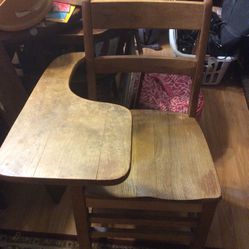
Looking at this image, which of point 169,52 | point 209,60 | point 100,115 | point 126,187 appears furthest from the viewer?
point 169,52

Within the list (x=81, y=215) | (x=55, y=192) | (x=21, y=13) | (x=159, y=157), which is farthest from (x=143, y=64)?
(x=55, y=192)

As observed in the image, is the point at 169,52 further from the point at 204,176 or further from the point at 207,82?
the point at 204,176

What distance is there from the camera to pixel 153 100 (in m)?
1.52

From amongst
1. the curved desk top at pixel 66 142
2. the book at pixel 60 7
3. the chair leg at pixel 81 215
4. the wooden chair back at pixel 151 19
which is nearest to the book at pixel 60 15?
the book at pixel 60 7

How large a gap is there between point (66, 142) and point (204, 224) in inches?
22.5

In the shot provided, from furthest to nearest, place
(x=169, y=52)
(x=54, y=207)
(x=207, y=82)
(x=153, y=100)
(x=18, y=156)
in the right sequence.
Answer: (x=169, y=52) → (x=207, y=82) → (x=153, y=100) → (x=54, y=207) → (x=18, y=156)

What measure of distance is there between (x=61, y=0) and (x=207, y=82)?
50.7 inches

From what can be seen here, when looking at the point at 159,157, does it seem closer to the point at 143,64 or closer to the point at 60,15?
the point at 143,64

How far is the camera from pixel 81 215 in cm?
96

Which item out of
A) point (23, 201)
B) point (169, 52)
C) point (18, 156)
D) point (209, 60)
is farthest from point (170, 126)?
point (169, 52)

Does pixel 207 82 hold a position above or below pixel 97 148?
below

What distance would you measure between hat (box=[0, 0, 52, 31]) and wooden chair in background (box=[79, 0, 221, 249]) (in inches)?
9.4

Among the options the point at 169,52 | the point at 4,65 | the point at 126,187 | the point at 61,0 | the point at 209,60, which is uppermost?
the point at 61,0

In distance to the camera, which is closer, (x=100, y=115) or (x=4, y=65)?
(x=100, y=115)
